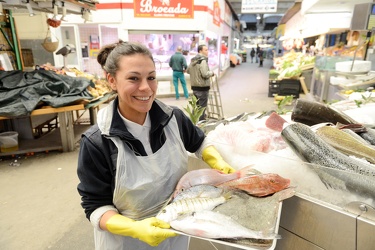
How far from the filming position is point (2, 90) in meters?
4.40

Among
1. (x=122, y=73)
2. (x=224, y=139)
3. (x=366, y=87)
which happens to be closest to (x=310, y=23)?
(x=366, y=87)

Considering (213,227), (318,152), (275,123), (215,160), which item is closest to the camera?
(213,227)

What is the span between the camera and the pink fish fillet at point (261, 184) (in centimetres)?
130

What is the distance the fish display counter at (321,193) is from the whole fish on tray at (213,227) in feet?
0.59

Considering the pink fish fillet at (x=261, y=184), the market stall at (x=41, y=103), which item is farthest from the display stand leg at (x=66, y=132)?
the pink fish fillet at (x=261, y=184)

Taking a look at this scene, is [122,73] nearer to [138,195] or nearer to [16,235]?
[138,195]

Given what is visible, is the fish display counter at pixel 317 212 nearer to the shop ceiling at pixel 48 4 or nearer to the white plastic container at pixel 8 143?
the shop ceiling at pixel 48 4

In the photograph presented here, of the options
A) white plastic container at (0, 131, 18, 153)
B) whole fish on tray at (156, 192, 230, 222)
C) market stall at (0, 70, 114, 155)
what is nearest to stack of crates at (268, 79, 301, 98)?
market stall at (0, 70, 114, 155)

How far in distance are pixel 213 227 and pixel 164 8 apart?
926 cm

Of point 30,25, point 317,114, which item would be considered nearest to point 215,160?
point 317,114

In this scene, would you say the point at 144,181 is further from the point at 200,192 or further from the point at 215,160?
the point at 215,160

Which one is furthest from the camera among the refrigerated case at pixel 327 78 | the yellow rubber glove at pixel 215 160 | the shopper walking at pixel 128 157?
the refrigerated case at pixel 327 78

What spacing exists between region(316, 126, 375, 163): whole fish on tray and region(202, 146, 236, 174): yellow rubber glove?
25.0 inches

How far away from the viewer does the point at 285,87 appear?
30.5ft
